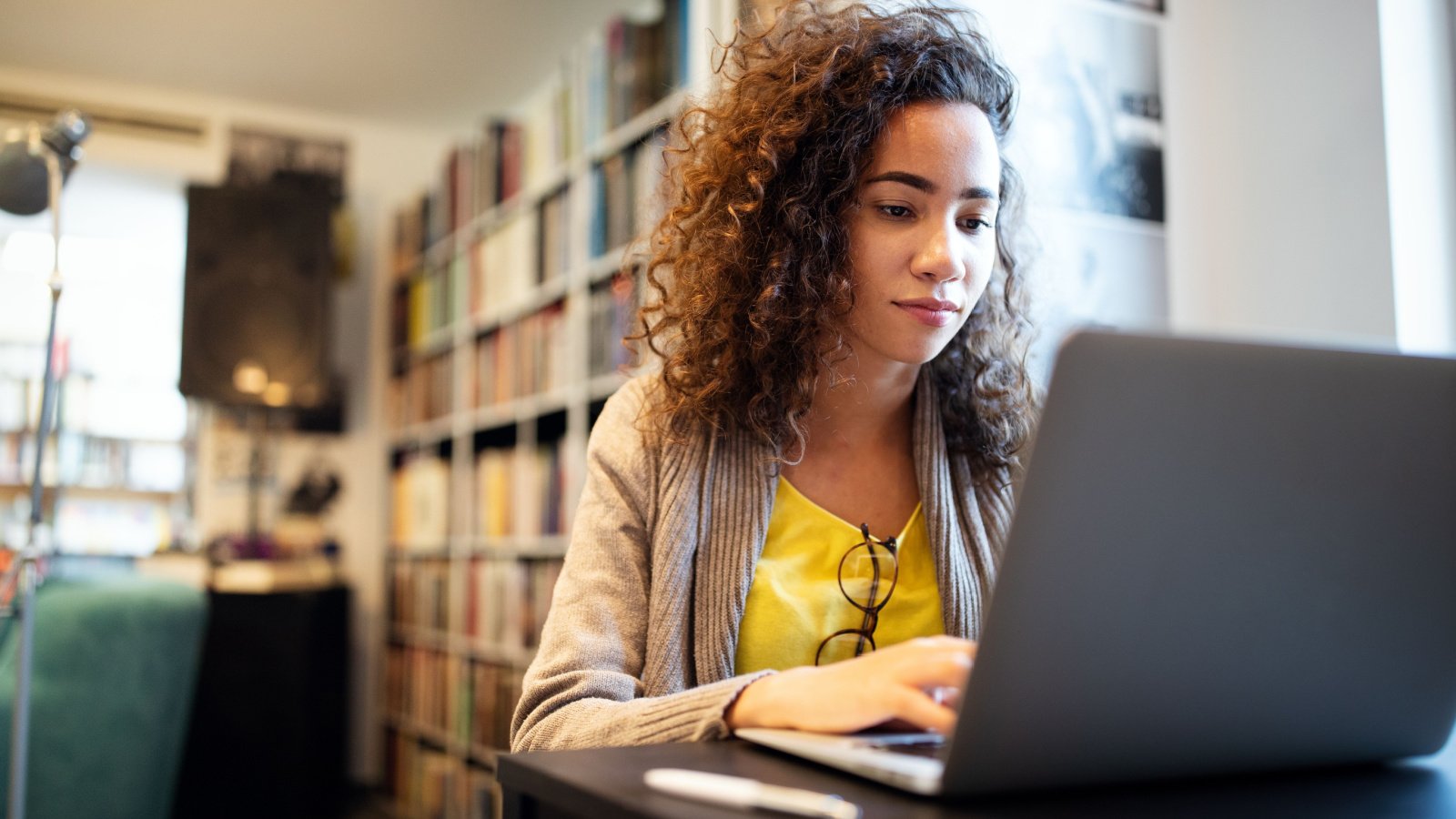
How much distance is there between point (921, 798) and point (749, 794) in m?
0.08

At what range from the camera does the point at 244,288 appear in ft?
12.1

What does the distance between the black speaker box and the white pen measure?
343 centimetres

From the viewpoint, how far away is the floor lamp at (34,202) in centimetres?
180

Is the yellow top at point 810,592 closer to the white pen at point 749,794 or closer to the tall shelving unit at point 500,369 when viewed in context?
the white pen at point 749,794

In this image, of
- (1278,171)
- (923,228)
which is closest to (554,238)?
(1278,171)

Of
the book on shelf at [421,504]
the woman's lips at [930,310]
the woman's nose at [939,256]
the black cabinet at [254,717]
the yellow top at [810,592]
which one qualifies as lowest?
the black cabinet at [254,717]

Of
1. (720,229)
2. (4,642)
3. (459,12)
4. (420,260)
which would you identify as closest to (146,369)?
(420,260)

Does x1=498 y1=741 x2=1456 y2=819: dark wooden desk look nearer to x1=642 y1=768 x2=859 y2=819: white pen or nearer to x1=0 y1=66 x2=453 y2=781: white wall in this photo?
x1=642 y1=768 x2=859 y2=819: white pen

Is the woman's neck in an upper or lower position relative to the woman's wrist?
upper

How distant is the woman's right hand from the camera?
24.3 inches

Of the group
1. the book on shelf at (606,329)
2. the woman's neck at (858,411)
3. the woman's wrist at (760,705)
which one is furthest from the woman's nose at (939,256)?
the book on shelf at (606,329)

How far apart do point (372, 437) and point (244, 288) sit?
88 cm

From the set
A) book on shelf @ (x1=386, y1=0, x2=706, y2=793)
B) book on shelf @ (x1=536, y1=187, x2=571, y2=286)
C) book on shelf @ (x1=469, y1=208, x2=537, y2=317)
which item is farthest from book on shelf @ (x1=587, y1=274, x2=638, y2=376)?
book on shelf @ (x1=469, y1=208, x2=537, y2=317)

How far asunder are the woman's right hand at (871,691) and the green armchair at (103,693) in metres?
1.98
